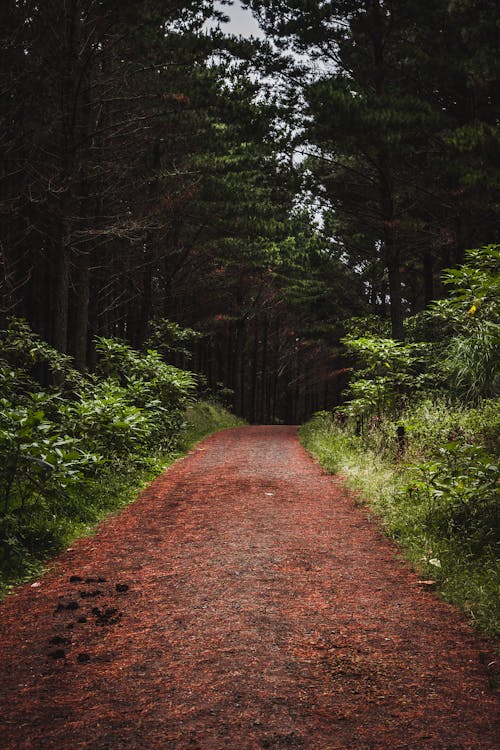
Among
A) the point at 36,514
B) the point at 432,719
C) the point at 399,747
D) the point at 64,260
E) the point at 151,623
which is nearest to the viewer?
the point at 399,747

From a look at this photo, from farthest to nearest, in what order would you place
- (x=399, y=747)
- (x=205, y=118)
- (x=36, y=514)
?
(x=205, y=118)
(x=36, y=514)
(x=399, y=747)

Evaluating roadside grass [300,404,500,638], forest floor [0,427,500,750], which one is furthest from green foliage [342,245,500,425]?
forest floor [0,427,500,750]

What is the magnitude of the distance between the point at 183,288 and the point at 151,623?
18.3 m

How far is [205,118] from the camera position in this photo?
44.1 feet

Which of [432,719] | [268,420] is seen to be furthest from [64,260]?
[268,420]

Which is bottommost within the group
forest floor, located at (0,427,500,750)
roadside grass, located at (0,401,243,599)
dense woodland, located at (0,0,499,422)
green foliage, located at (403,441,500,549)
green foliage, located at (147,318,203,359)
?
forest floor, located at (0,427,500,750)

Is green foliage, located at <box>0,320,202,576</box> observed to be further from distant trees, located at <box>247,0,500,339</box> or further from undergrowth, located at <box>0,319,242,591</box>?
distant trees, located at <box>247,0,500,339</box>

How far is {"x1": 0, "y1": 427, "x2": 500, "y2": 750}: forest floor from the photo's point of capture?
8.35 feet

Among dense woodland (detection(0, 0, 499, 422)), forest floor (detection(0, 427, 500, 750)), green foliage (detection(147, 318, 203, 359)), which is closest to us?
forest floor (detection(0, 427, 500, 750))

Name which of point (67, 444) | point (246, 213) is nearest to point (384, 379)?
point (67, 444)

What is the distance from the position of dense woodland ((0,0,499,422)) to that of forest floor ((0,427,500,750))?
18.9ft

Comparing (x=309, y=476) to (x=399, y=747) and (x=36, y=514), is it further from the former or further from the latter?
(x=399, y=747)

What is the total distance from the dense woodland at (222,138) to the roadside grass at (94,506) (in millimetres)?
2807

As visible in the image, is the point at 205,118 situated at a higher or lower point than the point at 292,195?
higher
